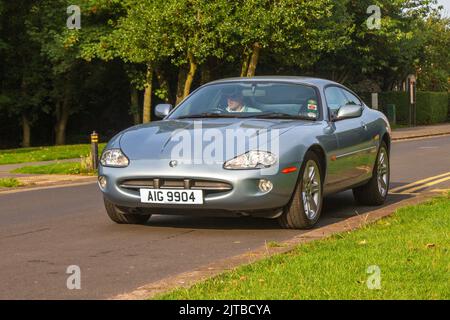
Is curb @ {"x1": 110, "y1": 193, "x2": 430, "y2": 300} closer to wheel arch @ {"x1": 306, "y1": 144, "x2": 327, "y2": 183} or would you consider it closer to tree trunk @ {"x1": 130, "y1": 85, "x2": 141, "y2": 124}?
wheel arch @ {"x1": 306, "y1": 144, "x2": 327, "y2": 183}

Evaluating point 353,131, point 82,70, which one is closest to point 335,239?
point 353,131

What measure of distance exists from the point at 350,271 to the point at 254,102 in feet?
13.2

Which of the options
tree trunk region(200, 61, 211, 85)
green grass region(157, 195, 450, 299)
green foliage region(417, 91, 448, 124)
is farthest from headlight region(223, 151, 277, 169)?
green foliage region(417, 91, 448, 124)

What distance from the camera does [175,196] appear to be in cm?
909

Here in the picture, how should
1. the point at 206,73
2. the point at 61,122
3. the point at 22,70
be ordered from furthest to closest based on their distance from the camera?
the point at 61,122, the point at 22,70, the point at 206,73

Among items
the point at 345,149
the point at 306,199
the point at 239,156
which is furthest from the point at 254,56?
the point at 239,156

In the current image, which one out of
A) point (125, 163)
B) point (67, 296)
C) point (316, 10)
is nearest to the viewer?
point (67, 296)

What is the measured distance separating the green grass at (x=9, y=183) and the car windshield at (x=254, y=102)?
5.59m

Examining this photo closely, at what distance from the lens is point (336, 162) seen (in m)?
10.3

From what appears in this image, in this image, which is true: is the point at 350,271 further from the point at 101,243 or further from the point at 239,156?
the point at 101,243

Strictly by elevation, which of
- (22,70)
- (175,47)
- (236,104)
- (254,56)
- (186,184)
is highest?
(175,47)

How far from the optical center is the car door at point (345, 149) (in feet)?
34.0

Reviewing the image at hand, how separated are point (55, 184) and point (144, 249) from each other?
798 centimetres
